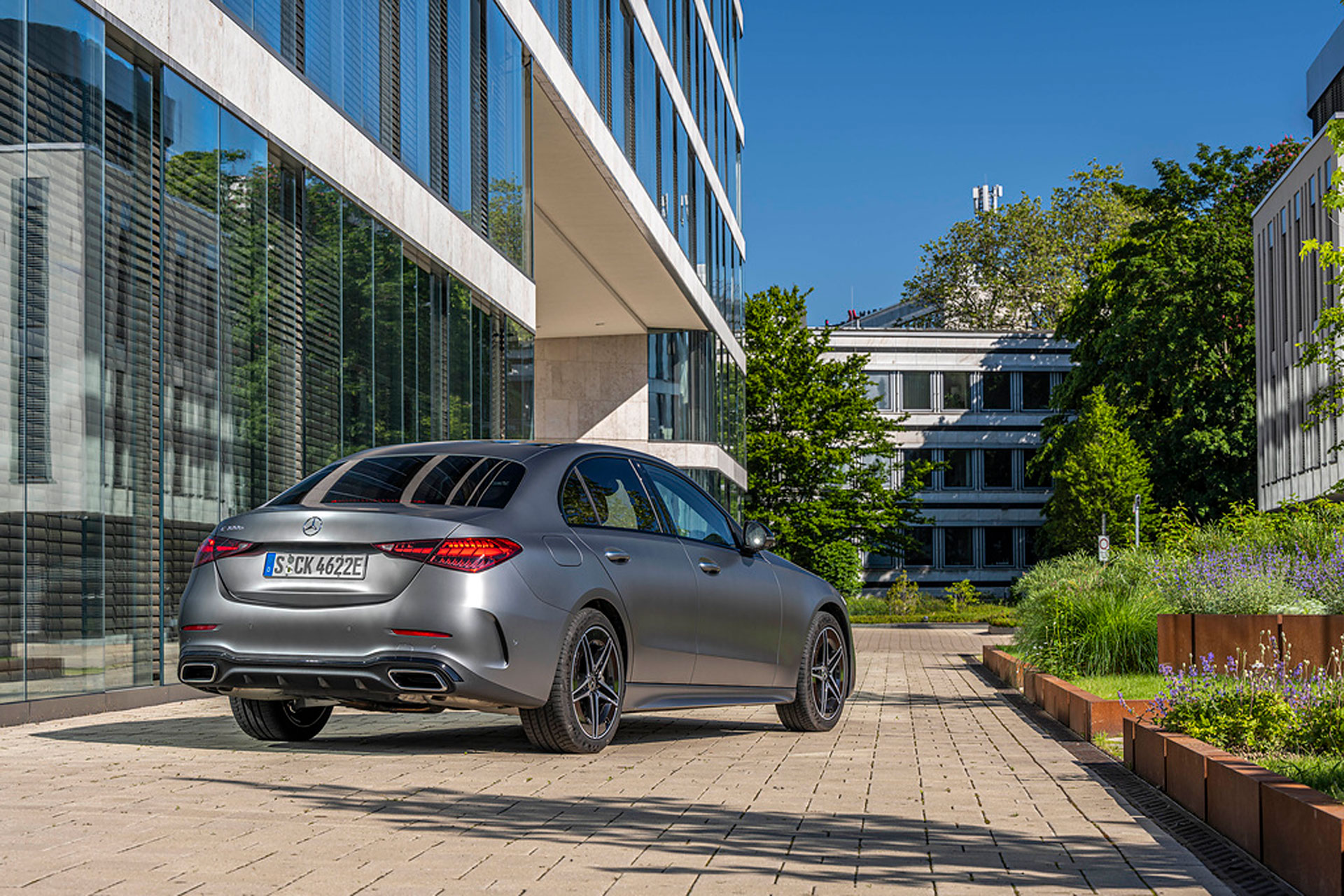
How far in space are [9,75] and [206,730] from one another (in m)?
4.10

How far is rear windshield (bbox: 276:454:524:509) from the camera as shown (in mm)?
7371

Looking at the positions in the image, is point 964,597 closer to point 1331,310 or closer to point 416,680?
point 1331,310

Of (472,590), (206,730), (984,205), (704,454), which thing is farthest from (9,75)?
(984,205)

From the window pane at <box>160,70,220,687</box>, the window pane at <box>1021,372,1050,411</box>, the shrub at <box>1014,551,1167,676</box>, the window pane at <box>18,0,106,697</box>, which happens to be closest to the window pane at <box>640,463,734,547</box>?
the window pane at <box>18,0,106,697</box>

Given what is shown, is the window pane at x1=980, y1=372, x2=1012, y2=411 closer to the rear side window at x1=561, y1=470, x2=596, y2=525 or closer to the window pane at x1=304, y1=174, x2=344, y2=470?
the window pane at x1=304, y1=174, x2=344, y2=470

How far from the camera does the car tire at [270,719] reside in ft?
26.2

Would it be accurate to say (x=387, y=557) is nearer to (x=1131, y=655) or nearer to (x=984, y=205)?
(x=1131, y=655)

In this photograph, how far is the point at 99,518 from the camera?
10.1 metres

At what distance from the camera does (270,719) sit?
26.3ft

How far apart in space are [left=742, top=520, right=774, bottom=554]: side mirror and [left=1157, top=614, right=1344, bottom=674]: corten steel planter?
3665 millimetres

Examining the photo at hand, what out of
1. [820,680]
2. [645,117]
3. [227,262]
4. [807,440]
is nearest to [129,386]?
[227,262]

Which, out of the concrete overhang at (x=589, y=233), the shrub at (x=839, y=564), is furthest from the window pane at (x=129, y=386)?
the shrub at (x=839, y=564)

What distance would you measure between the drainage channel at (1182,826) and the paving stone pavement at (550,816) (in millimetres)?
86

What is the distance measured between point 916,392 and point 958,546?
7961 millimetres
